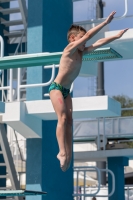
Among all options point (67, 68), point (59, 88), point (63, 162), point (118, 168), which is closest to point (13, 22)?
point (118, 168)

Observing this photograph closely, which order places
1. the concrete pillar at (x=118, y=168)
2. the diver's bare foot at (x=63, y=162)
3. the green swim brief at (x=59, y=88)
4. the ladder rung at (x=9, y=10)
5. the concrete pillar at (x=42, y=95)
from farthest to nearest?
the concrete pillar at (x=118, y=168) → the ladder rung at (x=9, y=10) → the concrete pillar at (x=42, y=95) → the green swim brief at (x=59, y=88) → the diver's bare foot at (x=63, y=162)

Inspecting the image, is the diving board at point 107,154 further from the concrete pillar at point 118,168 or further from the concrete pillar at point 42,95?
the concrete pillar at point 42,95

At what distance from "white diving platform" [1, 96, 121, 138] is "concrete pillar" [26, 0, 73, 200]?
480mm

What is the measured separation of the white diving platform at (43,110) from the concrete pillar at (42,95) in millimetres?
480

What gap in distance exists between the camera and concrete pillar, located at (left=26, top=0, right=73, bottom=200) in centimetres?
1001

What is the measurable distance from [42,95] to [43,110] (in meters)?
0.60

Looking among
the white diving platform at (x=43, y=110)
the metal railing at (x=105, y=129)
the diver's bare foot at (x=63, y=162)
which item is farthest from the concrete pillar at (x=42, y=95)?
the diver's bare foot at (x=63, y=162)

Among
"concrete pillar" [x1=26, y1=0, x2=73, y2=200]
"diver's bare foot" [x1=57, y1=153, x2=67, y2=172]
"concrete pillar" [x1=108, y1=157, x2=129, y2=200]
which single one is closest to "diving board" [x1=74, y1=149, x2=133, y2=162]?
"concrete pillar" [x1=108, y1=157, x2=129, y2=200]

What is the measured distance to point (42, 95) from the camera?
10016mm

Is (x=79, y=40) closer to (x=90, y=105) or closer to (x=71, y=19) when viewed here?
(x=90, y=105)

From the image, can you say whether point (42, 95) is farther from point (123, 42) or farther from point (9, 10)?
point (9, 10)

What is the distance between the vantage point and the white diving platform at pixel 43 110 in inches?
365

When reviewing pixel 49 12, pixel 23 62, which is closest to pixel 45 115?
pixel 49 12

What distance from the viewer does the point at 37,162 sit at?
1000 centimetres
